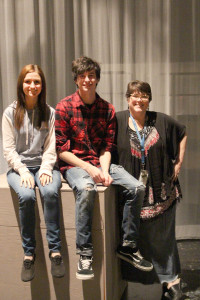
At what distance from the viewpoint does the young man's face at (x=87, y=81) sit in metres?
2.47

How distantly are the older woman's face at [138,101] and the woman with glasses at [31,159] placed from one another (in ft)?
1.74

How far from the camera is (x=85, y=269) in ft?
7.45

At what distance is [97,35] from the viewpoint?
3.41 metres

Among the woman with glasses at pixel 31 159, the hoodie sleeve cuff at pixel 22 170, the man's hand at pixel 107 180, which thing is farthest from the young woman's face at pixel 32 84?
the man's hand at pixel 107 180

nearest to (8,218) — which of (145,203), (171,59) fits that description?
(145,203)

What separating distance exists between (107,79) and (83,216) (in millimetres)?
1555

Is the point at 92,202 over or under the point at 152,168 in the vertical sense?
under

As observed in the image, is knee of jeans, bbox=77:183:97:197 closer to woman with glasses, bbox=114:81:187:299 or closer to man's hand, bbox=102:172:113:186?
man's hand, bbox=102:172:113:186

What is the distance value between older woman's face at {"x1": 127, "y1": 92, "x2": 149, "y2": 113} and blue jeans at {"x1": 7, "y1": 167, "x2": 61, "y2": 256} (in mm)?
741

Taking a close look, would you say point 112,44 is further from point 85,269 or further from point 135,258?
point 85,269

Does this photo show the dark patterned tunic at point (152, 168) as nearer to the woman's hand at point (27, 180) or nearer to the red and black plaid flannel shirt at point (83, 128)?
the red and black plaid flannel shirt at point (83, 128)

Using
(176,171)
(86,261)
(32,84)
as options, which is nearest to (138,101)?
(176,171)

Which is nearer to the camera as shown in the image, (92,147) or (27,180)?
(27,180)

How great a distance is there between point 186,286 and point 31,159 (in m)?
1.44
